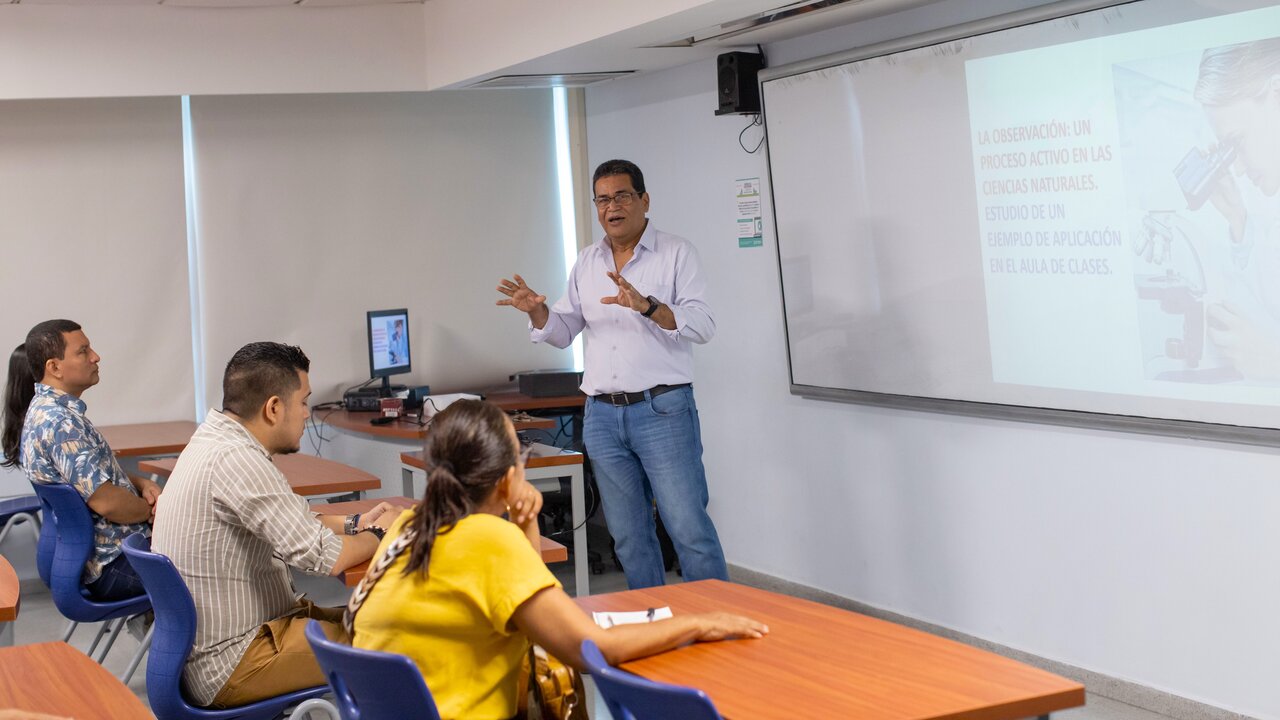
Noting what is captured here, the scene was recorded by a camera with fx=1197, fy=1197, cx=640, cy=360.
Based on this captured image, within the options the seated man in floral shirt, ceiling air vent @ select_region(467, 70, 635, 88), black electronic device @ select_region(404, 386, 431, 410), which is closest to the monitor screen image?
black electronic device @ select_region(404, 386, 431, 410)

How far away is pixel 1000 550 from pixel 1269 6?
6.49ft

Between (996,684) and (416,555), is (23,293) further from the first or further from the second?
(996,684)

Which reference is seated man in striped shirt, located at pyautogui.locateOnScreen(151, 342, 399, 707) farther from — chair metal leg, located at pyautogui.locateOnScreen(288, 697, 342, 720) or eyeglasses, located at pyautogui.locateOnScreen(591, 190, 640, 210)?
eyeglasses, located at pyautogui.locateOnScreen(591, 190, 640, 210)

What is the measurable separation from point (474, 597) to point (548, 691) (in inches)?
10.7

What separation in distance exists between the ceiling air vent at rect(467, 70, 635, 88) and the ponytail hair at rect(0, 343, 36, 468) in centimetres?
248

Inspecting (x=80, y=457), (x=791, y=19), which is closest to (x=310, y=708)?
(x=80, y=457)

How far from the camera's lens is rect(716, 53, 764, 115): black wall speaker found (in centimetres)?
502

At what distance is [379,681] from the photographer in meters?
1.95

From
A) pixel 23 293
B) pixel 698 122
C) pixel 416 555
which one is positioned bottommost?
pixel 416 555

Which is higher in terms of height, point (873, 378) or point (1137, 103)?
point (1137, 103)

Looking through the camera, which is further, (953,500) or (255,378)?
(953,500)

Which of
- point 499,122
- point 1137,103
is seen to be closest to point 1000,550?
point 1137,103

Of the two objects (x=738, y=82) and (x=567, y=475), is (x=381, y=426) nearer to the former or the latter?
(x=567, y=475)

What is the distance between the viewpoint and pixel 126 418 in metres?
6.11
